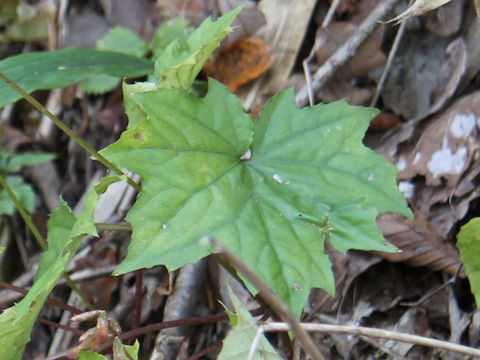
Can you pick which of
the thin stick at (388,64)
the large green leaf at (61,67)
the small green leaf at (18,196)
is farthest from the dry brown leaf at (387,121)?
the small green leaf at (18,196)

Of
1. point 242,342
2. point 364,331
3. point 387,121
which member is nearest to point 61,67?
point 387,121

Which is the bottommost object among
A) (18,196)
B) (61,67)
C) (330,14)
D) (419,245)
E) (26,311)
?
(18,196)

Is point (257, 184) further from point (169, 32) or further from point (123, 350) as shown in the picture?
point (169, 32)

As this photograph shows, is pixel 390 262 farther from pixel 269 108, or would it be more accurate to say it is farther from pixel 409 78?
pixel 409 78

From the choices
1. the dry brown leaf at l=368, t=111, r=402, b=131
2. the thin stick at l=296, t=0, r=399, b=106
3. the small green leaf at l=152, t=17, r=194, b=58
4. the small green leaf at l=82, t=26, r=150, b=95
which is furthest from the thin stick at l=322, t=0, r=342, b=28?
the small green leaf at l=82, t=26, r=150, b=95

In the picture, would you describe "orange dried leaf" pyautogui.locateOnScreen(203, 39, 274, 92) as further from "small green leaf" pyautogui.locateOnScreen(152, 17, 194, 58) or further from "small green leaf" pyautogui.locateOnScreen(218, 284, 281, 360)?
"small green leaf" pyautogui.locateOnScreen(218, 284, 281, 360)

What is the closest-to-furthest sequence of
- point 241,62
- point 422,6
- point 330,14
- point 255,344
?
point 255,344 < point 422,6 < point 330,14 < point 241,62
